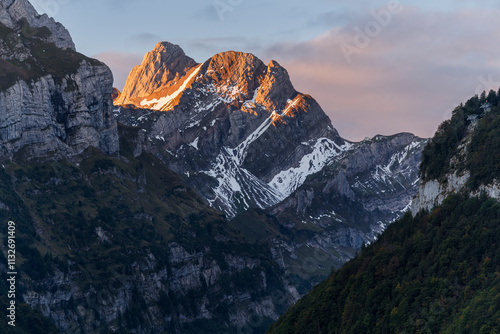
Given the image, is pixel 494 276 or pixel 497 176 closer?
pixel 494 276

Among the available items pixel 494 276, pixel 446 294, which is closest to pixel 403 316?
pixel 446 294

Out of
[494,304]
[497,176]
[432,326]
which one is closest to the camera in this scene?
[494,304]

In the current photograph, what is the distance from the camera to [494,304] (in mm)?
169375

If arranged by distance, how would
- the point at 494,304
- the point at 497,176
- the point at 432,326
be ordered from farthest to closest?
the point at 497,176
the point at 432,326
the point at 494,304

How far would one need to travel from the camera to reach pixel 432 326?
186125 millimetres

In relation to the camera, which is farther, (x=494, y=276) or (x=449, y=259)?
(x=449, y=259)

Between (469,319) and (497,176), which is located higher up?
(497,176)

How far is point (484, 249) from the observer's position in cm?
19088

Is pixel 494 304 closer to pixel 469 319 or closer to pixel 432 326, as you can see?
pixel 469 319

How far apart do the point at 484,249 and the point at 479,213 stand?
34.8 ft

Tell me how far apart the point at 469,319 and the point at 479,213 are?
1265 inches

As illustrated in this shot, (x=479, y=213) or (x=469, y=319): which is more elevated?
(x=479, y=213)

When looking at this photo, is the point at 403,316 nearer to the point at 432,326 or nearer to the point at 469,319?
the point at 432,326

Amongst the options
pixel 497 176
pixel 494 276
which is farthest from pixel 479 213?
pixel 494 276
